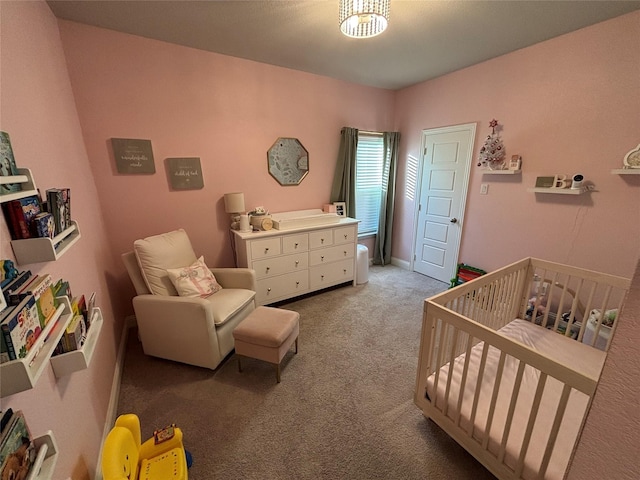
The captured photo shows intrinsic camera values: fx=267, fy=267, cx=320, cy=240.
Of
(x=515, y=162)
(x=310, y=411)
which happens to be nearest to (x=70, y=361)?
(x=310, y=411)

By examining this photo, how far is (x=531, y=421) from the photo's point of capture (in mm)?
1092

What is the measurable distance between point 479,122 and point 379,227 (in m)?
1.87

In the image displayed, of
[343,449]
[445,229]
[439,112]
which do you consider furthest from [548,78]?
[343,449]

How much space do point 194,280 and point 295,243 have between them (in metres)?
1.13

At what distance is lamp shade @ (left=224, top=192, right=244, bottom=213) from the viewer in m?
2.83

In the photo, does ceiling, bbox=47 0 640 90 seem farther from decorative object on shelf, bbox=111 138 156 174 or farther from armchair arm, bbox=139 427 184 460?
armchair arm, bbox=139 427 184 460

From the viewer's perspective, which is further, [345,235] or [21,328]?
[345,235]

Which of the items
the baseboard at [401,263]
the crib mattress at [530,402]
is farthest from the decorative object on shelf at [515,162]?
the baseboard at [401,263]

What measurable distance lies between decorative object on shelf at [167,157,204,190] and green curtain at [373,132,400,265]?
256 cm

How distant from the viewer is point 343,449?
4.92ft

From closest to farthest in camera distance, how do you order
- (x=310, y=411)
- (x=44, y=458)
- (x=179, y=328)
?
(x=44, y=458)
(x=310, y=411)
(x=179, y=328)

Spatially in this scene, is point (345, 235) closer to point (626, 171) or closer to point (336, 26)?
point (336, 26)

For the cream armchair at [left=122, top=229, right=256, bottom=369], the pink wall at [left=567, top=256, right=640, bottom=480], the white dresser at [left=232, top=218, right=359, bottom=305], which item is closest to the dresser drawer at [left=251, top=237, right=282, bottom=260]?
the white dresser at [left=232, top=218, right=359, bottom=305]

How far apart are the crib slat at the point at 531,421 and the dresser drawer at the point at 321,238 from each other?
2.31 m
